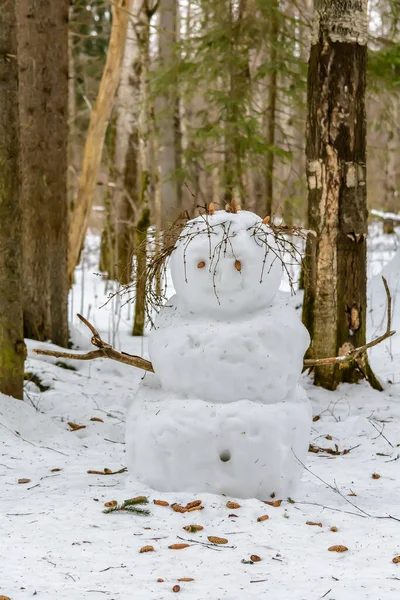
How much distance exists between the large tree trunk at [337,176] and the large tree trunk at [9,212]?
2590 mm

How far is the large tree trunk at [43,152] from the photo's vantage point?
7012 millimetres

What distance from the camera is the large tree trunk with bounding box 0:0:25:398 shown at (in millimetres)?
4957

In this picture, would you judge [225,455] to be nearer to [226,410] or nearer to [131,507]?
[226,410]

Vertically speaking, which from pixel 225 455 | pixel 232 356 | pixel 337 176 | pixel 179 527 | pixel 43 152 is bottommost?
pixel 179 527

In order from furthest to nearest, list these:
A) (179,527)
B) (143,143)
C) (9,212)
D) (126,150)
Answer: (126,150) → (143,143) → (9,212) → (179,527)

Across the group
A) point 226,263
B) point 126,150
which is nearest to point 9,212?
point 226,263

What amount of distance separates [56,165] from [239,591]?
5287mm

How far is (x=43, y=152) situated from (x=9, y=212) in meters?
2.19

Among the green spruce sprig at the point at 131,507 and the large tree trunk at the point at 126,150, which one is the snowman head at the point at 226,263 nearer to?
the green spruce sprig at the point at 131,507

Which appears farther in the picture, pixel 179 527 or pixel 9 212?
pixel 9 212

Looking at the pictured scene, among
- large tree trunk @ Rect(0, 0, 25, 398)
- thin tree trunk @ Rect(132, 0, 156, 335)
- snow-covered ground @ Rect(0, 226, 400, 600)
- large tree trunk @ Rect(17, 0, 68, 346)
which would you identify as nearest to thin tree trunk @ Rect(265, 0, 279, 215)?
thin tree trunk @ Rect(132, 0, 156, 335)

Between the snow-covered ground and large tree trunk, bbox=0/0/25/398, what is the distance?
1.22ft

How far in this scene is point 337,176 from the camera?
614 centimetres

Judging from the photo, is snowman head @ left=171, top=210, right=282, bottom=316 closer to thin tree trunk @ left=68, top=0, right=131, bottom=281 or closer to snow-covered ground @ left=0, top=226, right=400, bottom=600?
snow-covered ground @ left=0, top=226, right=400, bottom=600
